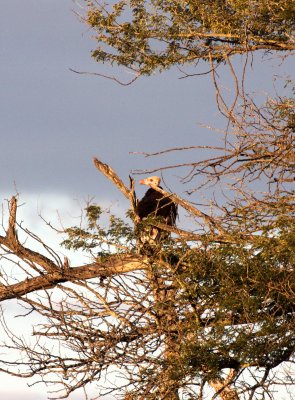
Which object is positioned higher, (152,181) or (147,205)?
(152,181)

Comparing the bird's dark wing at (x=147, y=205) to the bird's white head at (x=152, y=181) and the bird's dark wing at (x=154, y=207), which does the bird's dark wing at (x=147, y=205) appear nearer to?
the bird's dark wing at (x=154, y=207)

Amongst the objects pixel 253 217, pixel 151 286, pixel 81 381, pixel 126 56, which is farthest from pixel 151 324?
pixel 126 56

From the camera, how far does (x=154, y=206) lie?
1430cm

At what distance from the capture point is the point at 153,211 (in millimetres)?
13992

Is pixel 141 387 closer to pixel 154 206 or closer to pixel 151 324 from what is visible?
pixel 151 324

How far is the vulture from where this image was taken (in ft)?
44.5

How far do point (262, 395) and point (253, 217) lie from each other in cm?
290

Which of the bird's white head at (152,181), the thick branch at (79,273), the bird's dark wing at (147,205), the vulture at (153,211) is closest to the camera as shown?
the vulture at (153,211)

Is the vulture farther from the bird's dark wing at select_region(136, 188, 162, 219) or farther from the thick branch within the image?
the thick branch

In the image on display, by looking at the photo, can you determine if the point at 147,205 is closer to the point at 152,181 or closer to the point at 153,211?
the point at 153,211

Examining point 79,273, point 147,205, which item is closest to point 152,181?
point 147,205

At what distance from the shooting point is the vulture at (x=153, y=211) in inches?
534

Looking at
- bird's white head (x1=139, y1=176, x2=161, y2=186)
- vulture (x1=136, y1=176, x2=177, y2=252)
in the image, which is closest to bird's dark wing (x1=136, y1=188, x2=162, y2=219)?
vulture (x1=136, y1=176, x2=177, y2=252)

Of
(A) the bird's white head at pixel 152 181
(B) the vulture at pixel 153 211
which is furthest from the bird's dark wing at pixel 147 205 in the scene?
(A) the bird's white head at pixel 152 181
